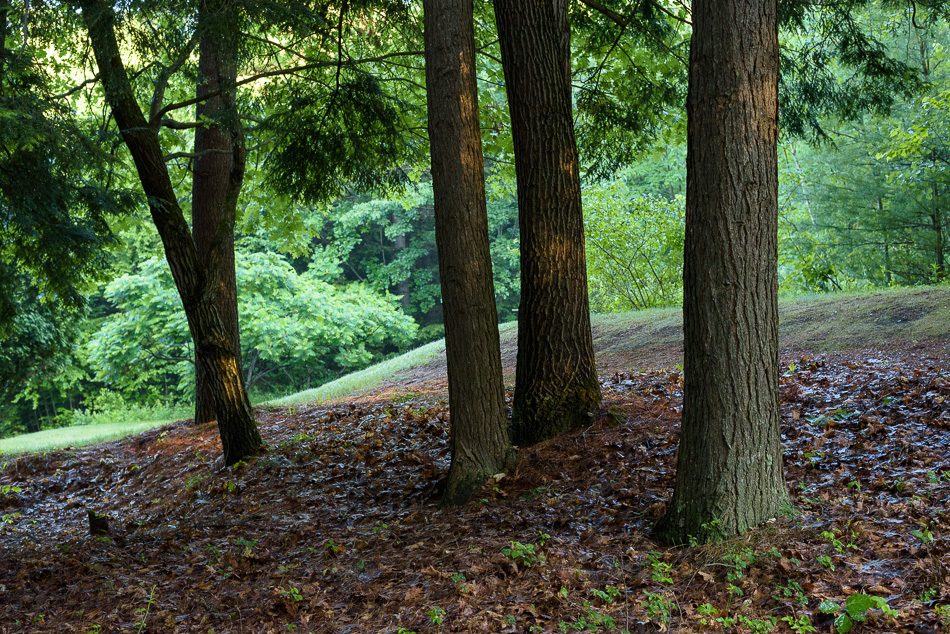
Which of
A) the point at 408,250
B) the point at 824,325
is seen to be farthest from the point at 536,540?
the point at 408,250

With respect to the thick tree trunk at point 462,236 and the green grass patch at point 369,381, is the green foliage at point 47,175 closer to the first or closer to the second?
the thick tree trunk at point 462,236

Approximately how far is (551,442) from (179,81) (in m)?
8.47

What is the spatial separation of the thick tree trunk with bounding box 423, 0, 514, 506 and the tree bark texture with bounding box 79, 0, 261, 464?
327 cm

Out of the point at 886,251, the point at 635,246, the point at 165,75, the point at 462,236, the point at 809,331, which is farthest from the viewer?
the point at 886,251

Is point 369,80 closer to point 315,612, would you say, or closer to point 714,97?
point 714,97

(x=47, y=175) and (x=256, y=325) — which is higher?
(x=47, y=175)

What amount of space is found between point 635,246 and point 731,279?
13.4m

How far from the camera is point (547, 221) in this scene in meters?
5.71

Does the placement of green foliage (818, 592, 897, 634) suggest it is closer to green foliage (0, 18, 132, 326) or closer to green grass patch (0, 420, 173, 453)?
green foliage (0, 18, 132, 326)

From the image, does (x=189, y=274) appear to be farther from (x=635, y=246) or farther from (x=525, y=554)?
(x=635, y=246)

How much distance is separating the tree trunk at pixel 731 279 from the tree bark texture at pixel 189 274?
16.7 feet

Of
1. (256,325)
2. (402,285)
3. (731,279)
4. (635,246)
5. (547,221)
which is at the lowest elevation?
(731,279)

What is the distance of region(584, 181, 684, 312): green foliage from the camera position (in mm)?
16406

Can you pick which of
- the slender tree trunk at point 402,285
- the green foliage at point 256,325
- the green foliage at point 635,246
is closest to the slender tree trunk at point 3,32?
the green foliage at point 256,325
